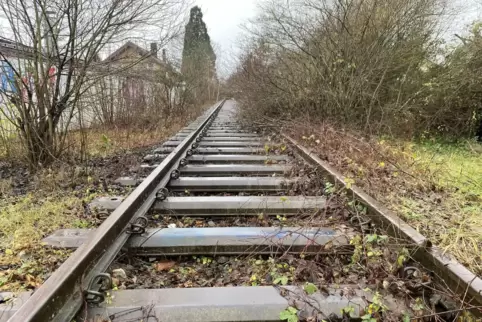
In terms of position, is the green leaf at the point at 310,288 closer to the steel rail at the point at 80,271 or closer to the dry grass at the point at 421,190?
the dry grass at the point at 421,190

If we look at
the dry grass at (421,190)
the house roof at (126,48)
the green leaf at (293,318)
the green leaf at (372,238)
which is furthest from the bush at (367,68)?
the green leaf at (293,318)

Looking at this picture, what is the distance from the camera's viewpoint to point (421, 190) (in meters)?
3.44

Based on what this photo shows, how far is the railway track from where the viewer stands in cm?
156

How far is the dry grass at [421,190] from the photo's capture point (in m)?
2.22

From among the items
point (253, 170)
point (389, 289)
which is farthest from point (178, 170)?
point (389, 289)

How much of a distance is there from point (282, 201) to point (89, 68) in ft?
12.3

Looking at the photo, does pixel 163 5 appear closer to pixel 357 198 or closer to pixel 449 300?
pixel 357 198

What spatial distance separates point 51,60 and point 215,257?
13.2 ft

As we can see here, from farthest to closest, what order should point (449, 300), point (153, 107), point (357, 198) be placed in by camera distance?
point (153, 107) < point (357, 198) < point (449, 300)

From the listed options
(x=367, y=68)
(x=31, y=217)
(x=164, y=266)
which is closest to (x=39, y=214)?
(x=31, y=217)

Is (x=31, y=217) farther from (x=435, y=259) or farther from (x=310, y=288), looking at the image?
(x=435, y=259)

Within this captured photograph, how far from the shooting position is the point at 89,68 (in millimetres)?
5086

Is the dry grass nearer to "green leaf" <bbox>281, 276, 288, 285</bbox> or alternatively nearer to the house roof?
"green leaf" <bbox>281, 276, 288, 285</bbox>

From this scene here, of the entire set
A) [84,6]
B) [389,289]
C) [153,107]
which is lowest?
[389,289]
